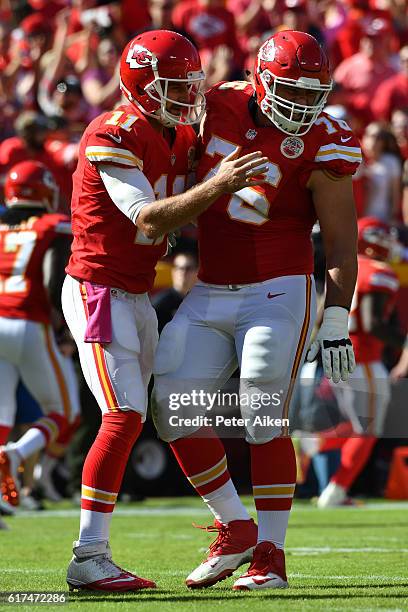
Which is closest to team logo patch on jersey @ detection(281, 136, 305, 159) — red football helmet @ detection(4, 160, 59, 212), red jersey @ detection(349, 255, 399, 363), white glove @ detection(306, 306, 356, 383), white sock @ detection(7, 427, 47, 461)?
white glove @ detection(306, 306, 356, 383)

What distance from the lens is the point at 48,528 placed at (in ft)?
23.5

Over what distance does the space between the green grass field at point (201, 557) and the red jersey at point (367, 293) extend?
3.49 ft

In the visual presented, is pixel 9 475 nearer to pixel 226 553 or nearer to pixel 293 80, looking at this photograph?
pixel 226 553

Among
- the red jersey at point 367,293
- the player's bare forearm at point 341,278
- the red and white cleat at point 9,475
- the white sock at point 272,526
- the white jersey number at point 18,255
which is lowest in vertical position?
the red and white cleat at point 9,475

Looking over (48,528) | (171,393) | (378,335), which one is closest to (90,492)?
(171,393)

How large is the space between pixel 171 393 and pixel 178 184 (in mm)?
788

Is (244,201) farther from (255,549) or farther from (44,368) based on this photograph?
(44,368)

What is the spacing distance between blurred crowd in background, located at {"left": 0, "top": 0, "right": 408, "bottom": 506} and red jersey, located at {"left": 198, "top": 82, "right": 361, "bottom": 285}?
4.64 metres

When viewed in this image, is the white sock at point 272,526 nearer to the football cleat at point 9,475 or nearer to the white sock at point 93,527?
the white sock at point 93,527

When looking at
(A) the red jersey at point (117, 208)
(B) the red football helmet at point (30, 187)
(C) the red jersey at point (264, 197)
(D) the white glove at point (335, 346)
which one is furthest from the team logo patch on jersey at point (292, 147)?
(B) the red football helmet at point (30, 187)

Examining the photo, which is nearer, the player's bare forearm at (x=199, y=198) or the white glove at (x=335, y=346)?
the player's bare forearm at (x=199, y=198)

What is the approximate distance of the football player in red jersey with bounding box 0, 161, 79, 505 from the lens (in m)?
7.28

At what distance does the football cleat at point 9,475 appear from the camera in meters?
6.84

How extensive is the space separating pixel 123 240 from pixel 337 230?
2.56 feet
